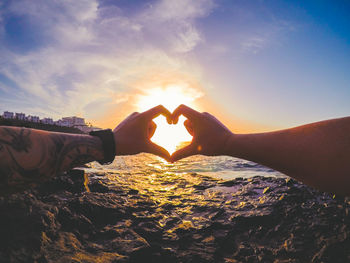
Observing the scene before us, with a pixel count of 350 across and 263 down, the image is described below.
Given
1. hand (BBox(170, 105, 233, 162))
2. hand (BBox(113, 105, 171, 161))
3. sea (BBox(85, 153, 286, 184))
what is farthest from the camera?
sea (BBox(85, 153, 286, 184))

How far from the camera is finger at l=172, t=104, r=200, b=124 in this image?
10.1 feet

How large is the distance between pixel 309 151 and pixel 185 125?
5.84ft

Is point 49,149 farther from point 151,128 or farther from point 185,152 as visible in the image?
point 185,152

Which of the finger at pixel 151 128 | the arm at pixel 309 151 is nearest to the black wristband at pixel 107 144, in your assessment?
the finger at pixel 151 128

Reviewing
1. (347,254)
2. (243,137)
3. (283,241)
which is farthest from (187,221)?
(347,254)

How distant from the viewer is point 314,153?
1.81 m

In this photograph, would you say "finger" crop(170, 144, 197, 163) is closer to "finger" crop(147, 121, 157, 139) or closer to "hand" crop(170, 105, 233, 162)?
"hand" crop(170, 105, 233, 162)

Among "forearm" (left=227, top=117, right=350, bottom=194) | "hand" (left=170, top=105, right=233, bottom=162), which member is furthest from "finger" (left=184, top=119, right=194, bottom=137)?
"forearm" (left=227, top=117, right=350, bottom=194)

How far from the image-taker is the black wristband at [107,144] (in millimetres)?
2531

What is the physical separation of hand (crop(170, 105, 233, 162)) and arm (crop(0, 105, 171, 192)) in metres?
0.67

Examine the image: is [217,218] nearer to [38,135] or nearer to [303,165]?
[303,165]

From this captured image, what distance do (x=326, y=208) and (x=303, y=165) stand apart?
2562 millimetres

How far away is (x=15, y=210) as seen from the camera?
2.48m

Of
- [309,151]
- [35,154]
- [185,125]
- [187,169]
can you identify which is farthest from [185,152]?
[187,169]
